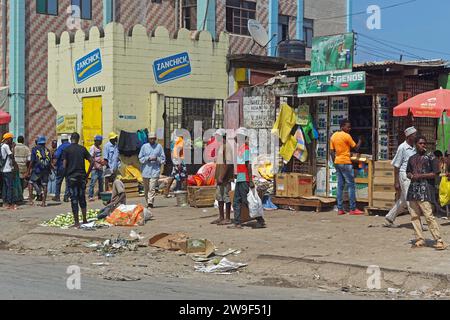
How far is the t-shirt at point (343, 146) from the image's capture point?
599 inches

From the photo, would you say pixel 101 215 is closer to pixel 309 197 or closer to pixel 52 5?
pixel 309 197

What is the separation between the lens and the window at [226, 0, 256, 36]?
105 feet

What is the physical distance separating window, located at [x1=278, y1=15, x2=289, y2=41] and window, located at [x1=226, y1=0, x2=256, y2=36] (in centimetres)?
212

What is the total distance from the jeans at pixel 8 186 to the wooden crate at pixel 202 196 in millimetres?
4765

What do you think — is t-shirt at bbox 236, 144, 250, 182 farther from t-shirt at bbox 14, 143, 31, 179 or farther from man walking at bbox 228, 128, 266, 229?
t-shirt at bbox 14, 143, 31, 179

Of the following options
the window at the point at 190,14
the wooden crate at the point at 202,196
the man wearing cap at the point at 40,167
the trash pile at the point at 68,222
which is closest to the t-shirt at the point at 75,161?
the trash pile at the point at 68,222

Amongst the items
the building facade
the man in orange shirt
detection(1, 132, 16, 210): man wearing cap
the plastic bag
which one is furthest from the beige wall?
the plastic bag

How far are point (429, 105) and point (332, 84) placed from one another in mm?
2514

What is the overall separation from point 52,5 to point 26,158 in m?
10.3

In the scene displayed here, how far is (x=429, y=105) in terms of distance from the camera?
1381cm

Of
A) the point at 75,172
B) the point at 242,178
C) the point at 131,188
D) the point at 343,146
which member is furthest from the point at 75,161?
the point at 131,188

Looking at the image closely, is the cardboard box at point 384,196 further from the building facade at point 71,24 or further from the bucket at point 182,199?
the building facade at point 71,24

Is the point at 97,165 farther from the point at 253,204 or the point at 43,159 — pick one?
the point at 253,204

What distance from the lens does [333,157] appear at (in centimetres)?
1538
